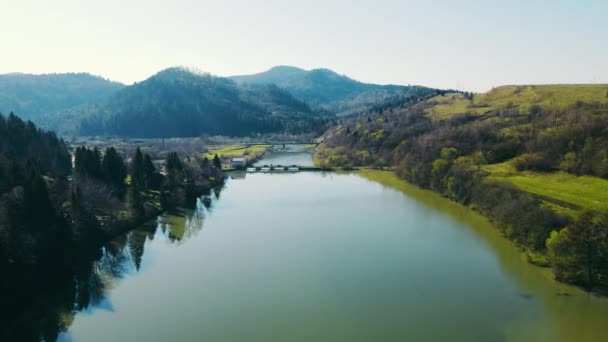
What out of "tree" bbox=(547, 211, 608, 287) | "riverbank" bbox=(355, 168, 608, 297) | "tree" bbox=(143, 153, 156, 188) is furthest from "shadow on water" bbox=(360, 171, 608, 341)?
"tree" bbox=(143, 153, 156, 188)

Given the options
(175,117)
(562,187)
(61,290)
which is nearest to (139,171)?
(61,290)

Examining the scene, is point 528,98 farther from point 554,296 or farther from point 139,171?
point 139,171

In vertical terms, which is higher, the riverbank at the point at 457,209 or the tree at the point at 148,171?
the tree at the point at 148,171

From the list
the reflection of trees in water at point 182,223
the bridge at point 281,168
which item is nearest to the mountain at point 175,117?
the bridge at point 281,168

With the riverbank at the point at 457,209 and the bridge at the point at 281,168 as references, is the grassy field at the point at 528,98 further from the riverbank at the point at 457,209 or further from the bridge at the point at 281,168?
the bridge at the point at 281,168

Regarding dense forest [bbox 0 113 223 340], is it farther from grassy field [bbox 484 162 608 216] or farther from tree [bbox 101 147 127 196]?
grassy field [bbox 484 162 608 216]

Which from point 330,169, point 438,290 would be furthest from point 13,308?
point 330,169
